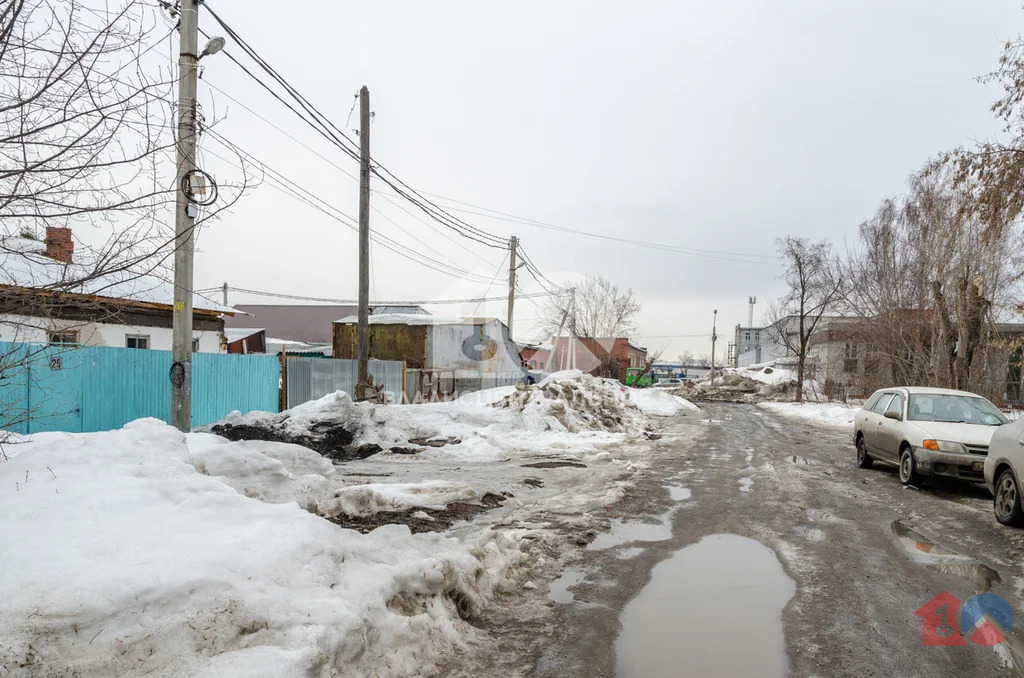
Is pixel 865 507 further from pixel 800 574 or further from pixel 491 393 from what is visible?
pixel 491 393

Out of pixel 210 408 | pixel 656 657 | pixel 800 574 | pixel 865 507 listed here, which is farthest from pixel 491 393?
pixel 656 657

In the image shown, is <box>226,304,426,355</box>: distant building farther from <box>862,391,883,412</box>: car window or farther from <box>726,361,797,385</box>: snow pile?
<box>862,391,883,412</box>: car window

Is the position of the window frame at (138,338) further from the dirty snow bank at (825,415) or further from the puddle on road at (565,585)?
the dirty snow bank at (825,415)

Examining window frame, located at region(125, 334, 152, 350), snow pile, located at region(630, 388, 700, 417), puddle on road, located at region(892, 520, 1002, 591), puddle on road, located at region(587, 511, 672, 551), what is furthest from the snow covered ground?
snow pile, located at region(630, 388, 700, 417)

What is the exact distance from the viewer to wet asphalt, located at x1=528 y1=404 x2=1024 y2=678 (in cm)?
381

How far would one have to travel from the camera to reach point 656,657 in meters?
3.83

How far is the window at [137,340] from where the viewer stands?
18922 mm

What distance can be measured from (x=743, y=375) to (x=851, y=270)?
2877 centimetres

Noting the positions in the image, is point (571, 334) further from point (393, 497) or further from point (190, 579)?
point (190, 579)

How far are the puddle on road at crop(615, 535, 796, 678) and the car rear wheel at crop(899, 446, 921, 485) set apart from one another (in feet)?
16.7

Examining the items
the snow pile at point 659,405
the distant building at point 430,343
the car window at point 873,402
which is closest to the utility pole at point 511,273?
the distant building at point 430,343

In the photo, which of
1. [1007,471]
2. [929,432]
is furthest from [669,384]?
[1007,471]

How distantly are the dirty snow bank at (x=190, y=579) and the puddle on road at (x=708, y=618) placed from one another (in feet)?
3.80

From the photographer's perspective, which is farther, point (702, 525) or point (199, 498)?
point (702, 525)
